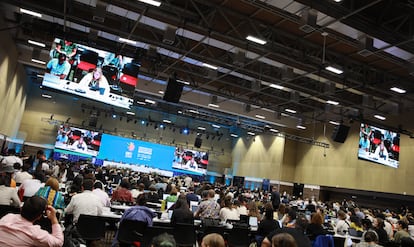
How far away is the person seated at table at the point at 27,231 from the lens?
8.85 feet

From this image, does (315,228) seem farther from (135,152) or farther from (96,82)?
(135,152)

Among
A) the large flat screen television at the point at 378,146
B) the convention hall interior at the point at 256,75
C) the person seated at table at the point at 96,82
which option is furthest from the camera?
the large flat screen television at the point at 378,146

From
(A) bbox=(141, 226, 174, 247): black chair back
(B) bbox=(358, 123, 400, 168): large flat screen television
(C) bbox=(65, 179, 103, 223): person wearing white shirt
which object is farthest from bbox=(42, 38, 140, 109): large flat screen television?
(B) bbox=(358, 123, 400, 168): large flat screen television

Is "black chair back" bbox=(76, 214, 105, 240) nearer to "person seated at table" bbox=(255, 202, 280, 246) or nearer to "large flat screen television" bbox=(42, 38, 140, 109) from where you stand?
"person seated at table" bbox=(255, 202, 280, 246)

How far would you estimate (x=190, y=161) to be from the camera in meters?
29.6

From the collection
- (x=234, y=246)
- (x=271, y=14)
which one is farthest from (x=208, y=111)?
(x=234, y=246)

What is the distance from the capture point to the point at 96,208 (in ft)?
18.4

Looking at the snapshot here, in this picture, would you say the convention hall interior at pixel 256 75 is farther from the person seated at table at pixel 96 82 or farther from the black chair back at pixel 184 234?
the black chair back at pixel 184 234

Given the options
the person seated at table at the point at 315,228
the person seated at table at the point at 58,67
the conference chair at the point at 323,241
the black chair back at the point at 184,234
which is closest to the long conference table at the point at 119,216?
the black chair back at the point at 184,234

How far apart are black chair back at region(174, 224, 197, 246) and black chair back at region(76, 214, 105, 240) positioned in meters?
1.26

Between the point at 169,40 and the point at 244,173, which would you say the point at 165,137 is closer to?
the point at 244,173

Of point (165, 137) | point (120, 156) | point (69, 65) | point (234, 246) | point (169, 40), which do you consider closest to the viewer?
point (234, 246)

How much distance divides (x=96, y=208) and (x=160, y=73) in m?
13.0

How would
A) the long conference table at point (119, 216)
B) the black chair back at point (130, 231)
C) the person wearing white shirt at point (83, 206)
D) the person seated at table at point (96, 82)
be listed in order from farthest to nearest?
the person seated at table at point (96, 82) → the long conference table at point (119, 216) → the person wearing white shirt at point (83, 206) → the black chair back at point (130, 231)
